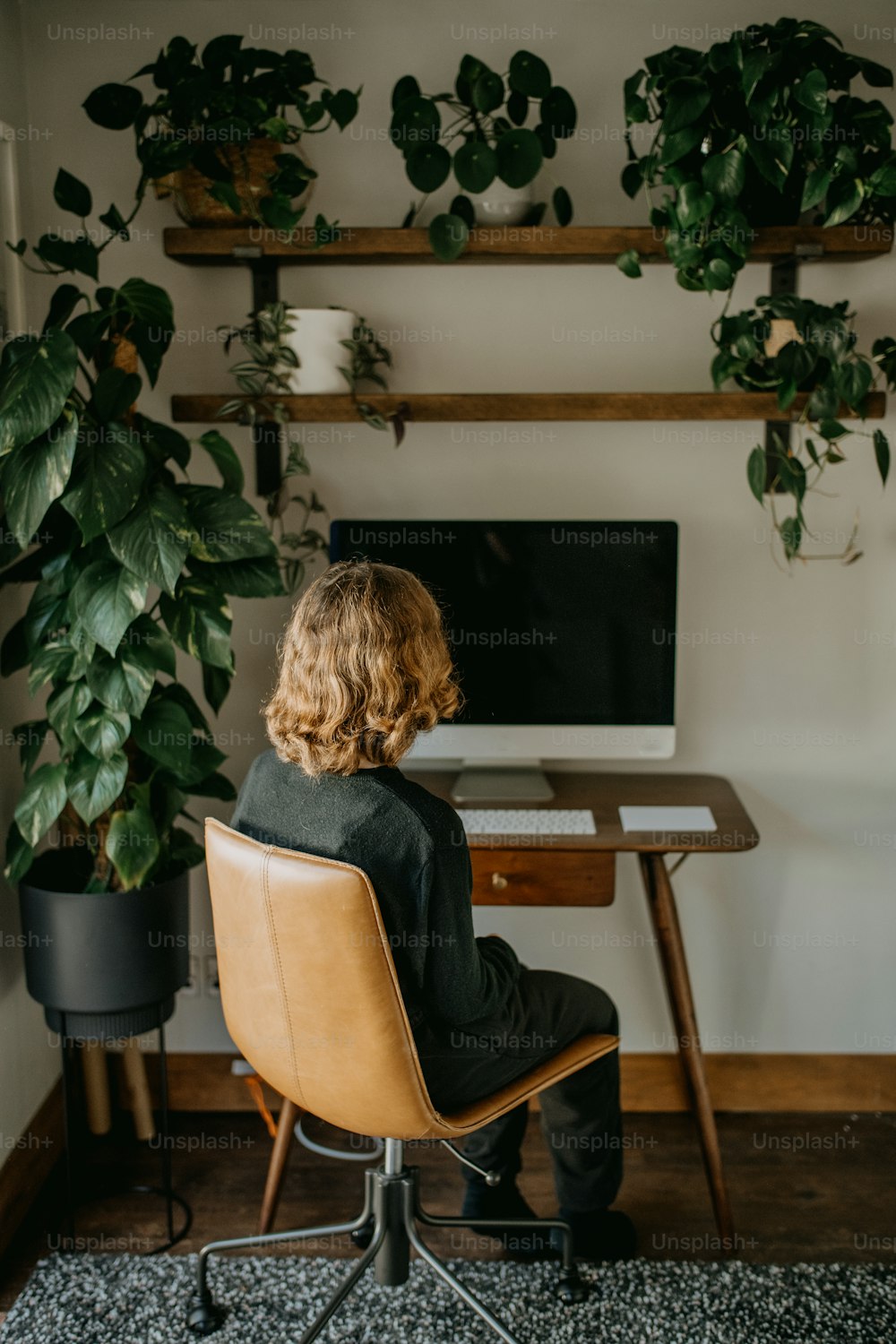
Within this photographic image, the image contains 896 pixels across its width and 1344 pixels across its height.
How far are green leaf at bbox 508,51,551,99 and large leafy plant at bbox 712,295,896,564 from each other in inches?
21.4

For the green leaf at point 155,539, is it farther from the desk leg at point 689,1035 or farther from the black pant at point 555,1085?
the desk leg at point 689,1035

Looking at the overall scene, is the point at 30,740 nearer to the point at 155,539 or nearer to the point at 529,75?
the point at 155,539

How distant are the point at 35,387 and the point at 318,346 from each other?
59cm

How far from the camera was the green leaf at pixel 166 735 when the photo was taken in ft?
6.44

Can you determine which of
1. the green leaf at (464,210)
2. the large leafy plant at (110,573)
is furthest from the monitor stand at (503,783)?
the green leaf at (464,210)

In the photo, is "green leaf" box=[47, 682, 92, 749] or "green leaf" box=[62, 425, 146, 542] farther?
"green leaf" box=[47, 682, 92, 749]

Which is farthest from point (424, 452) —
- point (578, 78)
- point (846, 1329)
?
point (846, 1329)

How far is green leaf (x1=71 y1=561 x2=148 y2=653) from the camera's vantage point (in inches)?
72.2

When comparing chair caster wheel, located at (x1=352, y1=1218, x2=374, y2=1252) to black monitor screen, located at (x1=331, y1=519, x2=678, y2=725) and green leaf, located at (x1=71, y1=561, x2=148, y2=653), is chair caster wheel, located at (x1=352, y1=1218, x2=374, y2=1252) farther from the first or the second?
green leaf, located at (x1=71, y1=561, x2=148, y2=653)

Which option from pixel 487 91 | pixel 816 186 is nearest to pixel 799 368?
pixel 816 186

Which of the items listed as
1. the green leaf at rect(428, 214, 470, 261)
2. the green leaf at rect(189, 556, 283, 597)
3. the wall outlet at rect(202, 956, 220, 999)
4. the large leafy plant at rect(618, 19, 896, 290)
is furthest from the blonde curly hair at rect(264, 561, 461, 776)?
the wall outlet at rect(202, 956, 220, 999)

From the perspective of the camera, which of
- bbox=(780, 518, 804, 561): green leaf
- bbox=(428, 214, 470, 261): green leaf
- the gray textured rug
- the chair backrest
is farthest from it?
bbox=(780, 518, 804, 561): green leaf

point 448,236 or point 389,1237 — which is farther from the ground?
point 448,236

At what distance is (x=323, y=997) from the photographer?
1466mm
